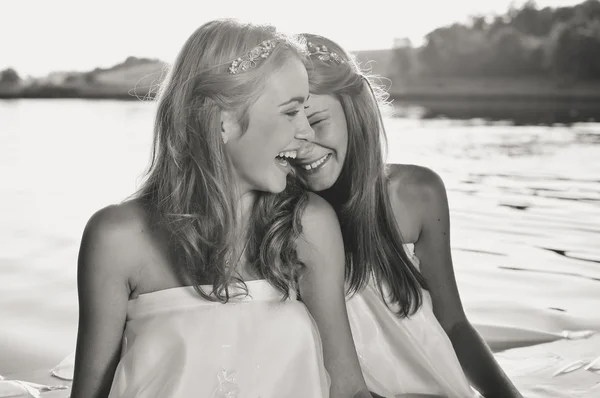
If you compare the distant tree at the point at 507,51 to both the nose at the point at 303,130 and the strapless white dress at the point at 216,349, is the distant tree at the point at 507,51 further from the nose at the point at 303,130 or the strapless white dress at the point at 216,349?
the strapless white dress at the point at 216,349

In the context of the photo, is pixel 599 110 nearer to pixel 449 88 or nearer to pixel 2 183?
pixel 449 88

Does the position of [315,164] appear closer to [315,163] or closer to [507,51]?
[315,163]

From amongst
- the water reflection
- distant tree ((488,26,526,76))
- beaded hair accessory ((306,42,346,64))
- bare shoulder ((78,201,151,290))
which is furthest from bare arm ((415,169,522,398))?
distant tree ((488,26,526,76))

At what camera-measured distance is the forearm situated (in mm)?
2484

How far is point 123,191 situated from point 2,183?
1.34 m

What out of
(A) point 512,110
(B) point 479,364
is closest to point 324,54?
(B) point 479,364

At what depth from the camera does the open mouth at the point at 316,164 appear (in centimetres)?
250

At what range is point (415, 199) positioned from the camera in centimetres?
264

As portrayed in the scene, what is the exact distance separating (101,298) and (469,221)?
480cm

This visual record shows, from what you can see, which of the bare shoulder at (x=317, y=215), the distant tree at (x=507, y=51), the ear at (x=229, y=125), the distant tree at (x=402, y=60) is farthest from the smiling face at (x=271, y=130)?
the distant tree at (x=507, y=51)

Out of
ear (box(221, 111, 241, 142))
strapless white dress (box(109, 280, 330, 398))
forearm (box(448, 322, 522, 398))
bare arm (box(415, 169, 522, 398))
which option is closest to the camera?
strapless white dress (box(109, 280, 330, 398))

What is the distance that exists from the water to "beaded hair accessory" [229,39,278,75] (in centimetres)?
61

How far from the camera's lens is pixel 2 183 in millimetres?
7699

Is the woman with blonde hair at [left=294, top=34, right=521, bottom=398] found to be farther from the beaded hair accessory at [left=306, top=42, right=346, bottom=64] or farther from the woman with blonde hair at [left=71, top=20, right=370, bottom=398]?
the woman with blonde hair at [left=71, top=20, right=370, bottom=398]
